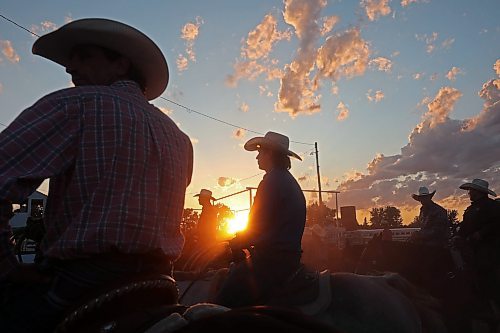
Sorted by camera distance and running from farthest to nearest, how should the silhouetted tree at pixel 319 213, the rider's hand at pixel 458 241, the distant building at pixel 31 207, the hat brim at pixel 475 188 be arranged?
the silhouetted tree at pixel 319 213, the hat brim at pixel 475 188, the rider's hand at pixel 458 241, the distant building at pixel 31 207

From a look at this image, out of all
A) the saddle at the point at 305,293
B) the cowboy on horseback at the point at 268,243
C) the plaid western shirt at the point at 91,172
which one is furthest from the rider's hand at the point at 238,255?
the plaid western shirt at the point at 91,172

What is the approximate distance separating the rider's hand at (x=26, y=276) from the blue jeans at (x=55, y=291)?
0.08ft

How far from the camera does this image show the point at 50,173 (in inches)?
62.0

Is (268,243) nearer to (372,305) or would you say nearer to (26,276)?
(372,305)

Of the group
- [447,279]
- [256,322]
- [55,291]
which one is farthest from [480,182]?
[55,291]

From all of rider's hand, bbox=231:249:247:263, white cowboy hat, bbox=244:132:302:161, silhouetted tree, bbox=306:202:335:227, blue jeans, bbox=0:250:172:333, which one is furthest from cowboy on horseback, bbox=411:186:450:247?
silhouetted tree, bbox=306:202:335:227

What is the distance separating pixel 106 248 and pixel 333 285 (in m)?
3.10

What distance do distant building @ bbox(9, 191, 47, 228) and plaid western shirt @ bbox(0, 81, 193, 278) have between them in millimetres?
143

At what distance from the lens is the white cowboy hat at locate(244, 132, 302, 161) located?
487 cm

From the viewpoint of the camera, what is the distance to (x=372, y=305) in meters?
4.08

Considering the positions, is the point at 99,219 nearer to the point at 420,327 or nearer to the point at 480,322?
the point at 420,327

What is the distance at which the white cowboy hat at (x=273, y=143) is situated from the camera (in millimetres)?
4871

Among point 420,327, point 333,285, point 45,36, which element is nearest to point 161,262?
point 45,36

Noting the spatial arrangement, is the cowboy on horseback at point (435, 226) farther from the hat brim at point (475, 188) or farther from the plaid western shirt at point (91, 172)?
the plaid western shirt at point (91, 172)
